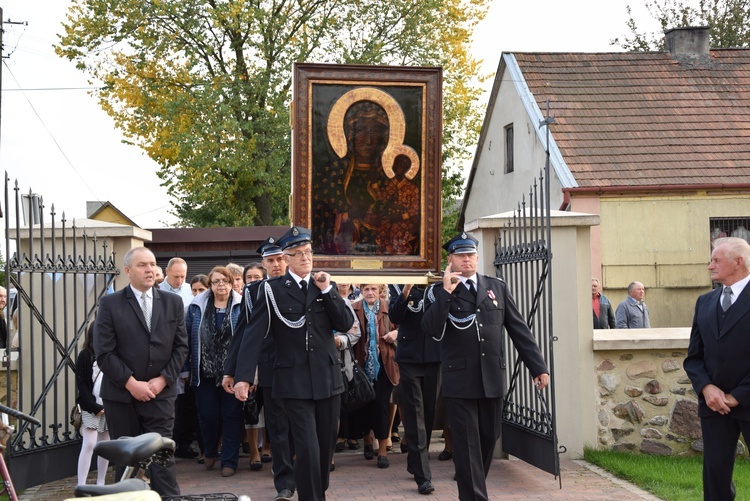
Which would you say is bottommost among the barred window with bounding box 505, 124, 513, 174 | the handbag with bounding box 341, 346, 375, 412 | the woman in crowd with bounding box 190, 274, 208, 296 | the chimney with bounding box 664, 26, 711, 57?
the handbag with bounding box 341, 346, 375, 412

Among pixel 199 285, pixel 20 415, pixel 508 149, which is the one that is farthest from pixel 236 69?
pixel 20 415

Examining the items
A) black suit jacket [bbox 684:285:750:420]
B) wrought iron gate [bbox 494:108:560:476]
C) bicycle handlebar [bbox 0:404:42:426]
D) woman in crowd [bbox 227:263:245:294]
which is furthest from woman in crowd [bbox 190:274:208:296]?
bicycle handlebar [bbox 0:404:42:426]

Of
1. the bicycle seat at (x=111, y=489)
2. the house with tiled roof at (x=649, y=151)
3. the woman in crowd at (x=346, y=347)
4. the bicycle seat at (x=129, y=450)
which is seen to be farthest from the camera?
the house with tiled roof at (x=649, y=151)

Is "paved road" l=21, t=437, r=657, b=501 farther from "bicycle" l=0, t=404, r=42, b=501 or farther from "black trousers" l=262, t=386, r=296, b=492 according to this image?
"bicycle" l=0, t=404, r=42, b=501

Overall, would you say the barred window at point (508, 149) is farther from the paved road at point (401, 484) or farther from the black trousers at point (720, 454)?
the black trousers at point (720, 454)

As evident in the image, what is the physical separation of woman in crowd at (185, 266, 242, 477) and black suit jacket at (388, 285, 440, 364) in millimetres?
1521

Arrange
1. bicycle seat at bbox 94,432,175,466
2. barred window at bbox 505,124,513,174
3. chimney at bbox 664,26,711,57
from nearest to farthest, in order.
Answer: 1. bicycle seat at bbox 94,432,175,466
2. chimney at bbox 664,26,711,57
3. barred window at bbox 505,124,513,174

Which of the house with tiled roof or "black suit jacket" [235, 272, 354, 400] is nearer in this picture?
"black suit jacket" [235, 272, 354, 400]

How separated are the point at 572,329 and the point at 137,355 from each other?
173 inches

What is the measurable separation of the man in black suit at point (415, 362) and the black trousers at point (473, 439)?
1186 millimetres

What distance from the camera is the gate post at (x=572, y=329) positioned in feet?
31.8

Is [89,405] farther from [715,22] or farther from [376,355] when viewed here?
[715,22]

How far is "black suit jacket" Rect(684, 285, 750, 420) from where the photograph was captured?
255 inches

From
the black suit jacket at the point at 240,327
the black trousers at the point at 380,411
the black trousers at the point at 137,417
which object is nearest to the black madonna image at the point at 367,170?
the black trousers at the point at 380,411
